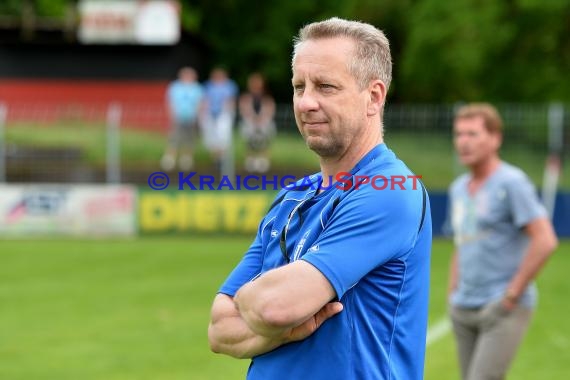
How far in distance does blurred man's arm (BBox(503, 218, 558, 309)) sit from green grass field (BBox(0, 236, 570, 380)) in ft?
9.13

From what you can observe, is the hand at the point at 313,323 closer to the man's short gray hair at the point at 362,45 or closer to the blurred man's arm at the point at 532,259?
the man's short gray hair at the point at 362,45

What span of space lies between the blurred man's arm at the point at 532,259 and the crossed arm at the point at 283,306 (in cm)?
319

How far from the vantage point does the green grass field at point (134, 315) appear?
9.09 m

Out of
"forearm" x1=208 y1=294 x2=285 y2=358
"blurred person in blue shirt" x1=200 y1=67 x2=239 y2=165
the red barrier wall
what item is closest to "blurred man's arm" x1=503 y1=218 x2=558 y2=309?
"forearm" x1=208 y1=294 x2=285 y2=358

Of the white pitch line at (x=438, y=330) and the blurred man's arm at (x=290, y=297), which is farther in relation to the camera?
the white pitch line at (x=438, y=330)

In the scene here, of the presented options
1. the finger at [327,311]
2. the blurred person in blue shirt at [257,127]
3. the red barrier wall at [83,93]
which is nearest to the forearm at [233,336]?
the finger at [327,311]

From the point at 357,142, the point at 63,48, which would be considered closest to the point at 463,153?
the point at 357,142

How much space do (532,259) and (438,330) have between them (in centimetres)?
511

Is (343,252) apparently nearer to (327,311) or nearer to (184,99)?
(327,311)

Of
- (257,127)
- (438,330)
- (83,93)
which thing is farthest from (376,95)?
(83,93)

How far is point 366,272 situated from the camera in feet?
9.64

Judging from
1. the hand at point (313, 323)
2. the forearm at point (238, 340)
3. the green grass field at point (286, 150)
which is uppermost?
the hand at point (313, 323)

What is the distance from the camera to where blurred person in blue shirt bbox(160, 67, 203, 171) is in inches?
892

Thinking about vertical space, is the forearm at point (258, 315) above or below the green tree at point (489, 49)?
below
